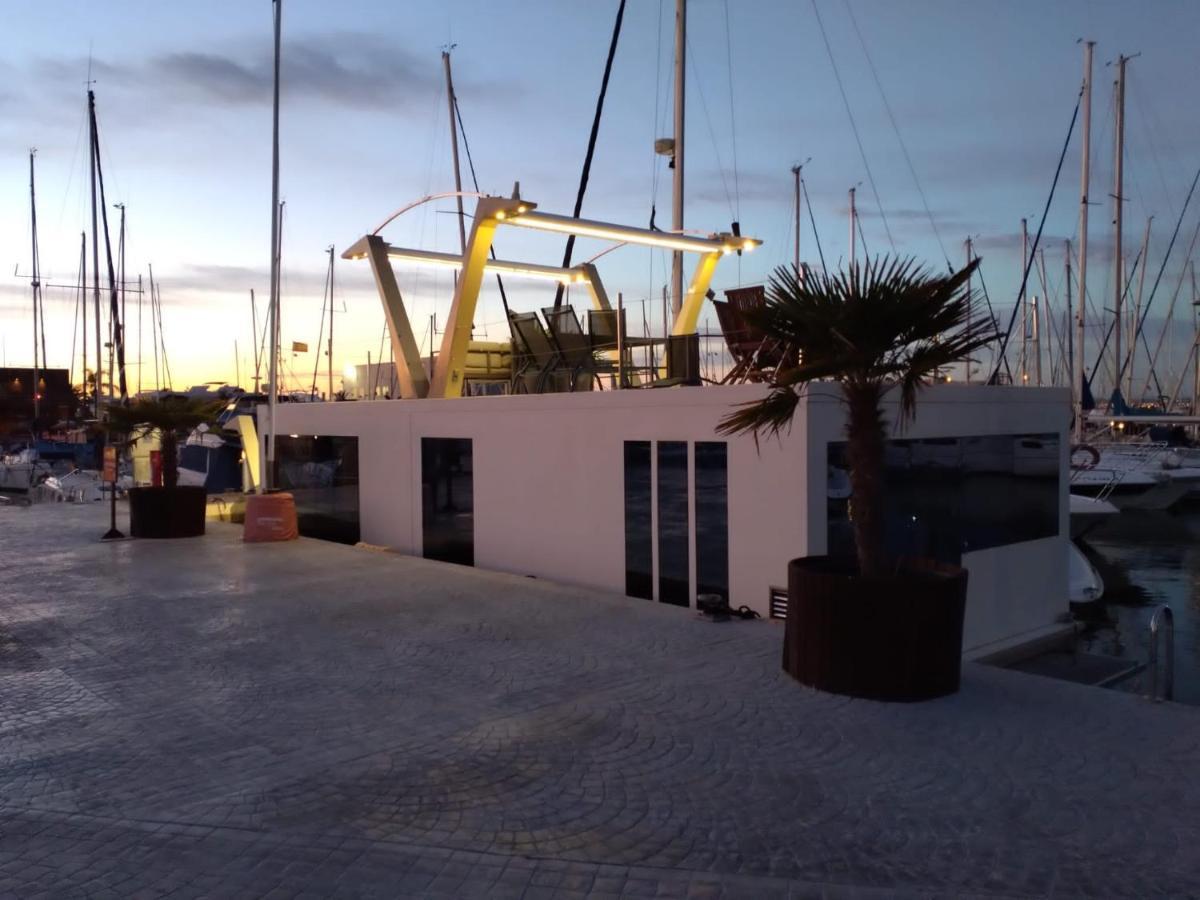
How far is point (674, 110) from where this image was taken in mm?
15625

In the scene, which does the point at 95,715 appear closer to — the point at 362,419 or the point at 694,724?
the point at 694,724

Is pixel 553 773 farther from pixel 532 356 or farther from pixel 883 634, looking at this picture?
pixel 532 356

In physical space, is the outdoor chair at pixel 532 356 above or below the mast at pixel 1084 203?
below

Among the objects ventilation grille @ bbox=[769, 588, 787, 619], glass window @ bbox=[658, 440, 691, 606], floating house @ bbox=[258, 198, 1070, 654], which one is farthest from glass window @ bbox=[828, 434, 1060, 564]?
glass window @ bbox=[658, 440, 691, 606]

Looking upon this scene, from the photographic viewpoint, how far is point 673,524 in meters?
9.58

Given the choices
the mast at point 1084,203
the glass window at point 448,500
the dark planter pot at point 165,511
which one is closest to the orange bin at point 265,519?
the dark planter pot at point 165,511

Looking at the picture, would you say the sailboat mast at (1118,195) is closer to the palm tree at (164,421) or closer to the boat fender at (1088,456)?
the boat fender at (1088,456)

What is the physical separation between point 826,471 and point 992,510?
9.33ft

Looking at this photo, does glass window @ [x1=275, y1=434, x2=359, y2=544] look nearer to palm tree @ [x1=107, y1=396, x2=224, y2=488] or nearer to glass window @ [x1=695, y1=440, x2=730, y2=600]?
palm tree @ [x1=107, y1=396, x2=224, y2=488]

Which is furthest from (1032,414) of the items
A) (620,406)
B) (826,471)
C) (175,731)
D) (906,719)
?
(175,731)

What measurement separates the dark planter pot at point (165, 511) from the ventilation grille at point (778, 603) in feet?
34.2

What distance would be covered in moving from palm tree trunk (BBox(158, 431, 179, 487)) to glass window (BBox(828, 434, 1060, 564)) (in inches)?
453

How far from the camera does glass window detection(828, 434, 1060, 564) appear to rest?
351 inches

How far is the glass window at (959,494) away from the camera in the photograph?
891 centimetres
